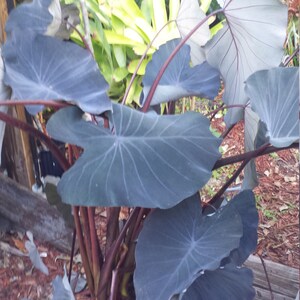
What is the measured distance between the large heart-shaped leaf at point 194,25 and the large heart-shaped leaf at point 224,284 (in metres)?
0.64

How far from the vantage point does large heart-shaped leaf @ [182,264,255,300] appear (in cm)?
132

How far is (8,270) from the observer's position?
2094mm

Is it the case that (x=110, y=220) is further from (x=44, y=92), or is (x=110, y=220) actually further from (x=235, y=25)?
(x=235, y=25)

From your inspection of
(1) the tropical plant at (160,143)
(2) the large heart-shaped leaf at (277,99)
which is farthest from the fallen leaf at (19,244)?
(2) the large heart-shaped leaf at (277,99)

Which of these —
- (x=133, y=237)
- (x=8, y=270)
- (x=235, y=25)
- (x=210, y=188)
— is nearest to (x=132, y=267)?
(x=133, y=237)

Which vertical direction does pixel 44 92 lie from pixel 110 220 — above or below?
above

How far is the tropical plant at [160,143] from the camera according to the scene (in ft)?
3.59

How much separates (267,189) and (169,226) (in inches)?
55.1

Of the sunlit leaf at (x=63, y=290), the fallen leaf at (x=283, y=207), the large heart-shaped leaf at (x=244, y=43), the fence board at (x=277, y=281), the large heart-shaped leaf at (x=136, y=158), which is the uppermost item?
the large heart-shaped leaf at (x=244, y=43)

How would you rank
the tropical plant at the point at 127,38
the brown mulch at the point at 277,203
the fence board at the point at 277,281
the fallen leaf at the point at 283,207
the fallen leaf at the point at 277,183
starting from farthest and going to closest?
the tropical plant at the point at 127,38, the fallen leaf at the point at 277,183, the fallen leaf at the point at 283,207, the brown mulch at the point at 277,203, the fence board at the point at 277,281

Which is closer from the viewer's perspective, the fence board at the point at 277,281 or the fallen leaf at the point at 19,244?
the fence board at the point at 277,281

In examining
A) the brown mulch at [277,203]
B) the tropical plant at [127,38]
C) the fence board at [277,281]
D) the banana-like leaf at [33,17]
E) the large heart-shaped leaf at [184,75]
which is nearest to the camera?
the banana-like leaf at [33,17]

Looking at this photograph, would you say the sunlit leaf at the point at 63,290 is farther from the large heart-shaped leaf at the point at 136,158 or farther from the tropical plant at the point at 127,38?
the tropical plant at the point at 127,38

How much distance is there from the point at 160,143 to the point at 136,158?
0.07 meters
